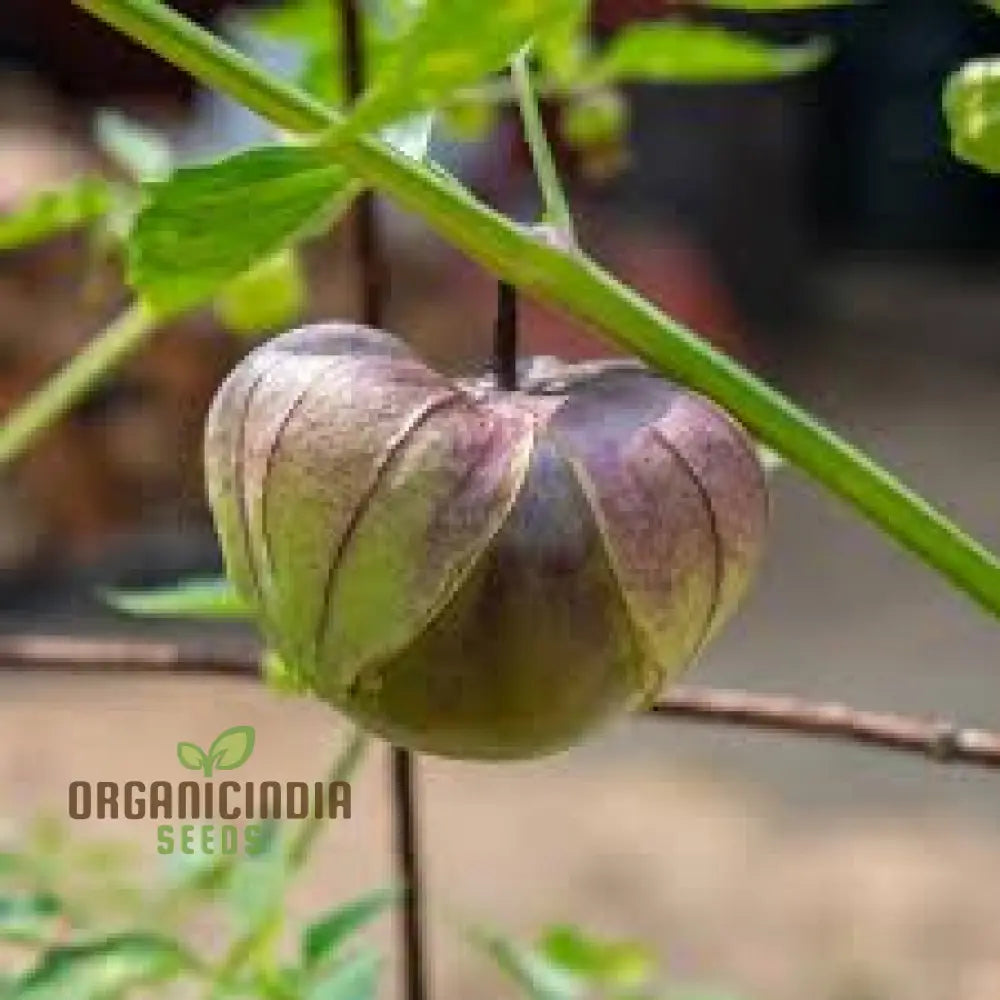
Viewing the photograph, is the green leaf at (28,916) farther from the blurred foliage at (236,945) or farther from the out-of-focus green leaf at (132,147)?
the out-of-focus green leaf at (132,147)

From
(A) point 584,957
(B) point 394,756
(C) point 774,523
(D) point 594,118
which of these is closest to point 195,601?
(B) point 394,756

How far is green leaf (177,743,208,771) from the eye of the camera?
1.88 feet

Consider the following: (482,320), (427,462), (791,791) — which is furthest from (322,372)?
(482,320)

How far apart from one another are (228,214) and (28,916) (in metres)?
0.26

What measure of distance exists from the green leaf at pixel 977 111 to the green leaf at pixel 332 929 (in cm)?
24

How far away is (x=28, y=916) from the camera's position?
21.6 inches

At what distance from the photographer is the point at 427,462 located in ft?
1.09

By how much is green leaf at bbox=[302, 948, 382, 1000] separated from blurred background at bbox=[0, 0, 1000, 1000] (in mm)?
1185

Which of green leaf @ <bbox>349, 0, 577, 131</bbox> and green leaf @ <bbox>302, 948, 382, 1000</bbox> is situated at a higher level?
green leaf @ <bbox>349, 0, 577, 131</bbox>

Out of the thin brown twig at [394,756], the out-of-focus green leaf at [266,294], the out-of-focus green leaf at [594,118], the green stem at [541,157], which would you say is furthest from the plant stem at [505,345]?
the out-of-focus green leaf at [594,118]

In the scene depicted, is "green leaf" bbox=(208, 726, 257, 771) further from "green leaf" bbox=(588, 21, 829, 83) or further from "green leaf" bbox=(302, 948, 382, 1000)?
"green leaf" bbox=(588, 21, 829, 83)

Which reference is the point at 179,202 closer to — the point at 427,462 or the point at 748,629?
the point at 427,462

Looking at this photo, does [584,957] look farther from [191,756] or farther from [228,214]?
[228,214]

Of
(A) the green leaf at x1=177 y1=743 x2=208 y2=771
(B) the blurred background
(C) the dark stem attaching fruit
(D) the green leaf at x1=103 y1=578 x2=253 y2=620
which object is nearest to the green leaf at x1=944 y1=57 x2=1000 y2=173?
(C) the dark stem attaching fruit
